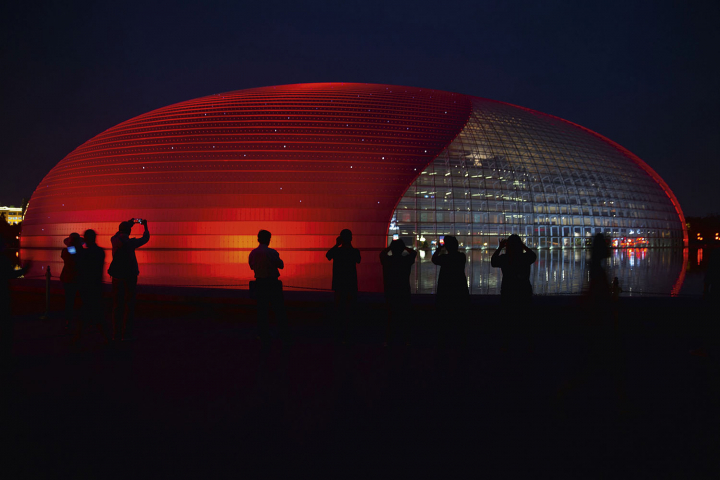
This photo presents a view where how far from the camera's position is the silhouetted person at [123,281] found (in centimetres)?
617

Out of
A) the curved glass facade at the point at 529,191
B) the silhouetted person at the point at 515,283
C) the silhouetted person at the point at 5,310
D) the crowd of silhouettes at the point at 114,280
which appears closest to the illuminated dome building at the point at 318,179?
the curved glass facade at the point at 529,191

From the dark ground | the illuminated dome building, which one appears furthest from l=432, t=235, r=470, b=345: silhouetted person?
the illuminated dome building

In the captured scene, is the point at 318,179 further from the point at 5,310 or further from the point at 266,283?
the point at 5,310

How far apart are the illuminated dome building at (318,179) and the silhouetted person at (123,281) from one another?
600 inches

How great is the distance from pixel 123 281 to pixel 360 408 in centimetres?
425

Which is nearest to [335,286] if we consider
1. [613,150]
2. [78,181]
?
[78,181]

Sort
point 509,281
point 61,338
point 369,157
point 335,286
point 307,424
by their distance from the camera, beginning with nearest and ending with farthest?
1. point 307,424
2. point 509,281
3. point 335,286
4. point 61,338
5. point 369,157

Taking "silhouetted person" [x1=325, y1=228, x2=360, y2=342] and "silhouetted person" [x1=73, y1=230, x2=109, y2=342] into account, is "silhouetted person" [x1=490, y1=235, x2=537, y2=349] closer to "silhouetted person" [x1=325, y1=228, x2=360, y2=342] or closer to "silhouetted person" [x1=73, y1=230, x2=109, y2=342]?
"silhouetted person" [x1=325, y1=228, x2=360, y2=342]

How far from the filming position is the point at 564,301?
747 cm

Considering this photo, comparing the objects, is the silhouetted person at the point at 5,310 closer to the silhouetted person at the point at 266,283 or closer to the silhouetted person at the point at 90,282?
the silhouetted person at the point at 90,282

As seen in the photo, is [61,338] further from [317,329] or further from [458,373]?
[458,373]

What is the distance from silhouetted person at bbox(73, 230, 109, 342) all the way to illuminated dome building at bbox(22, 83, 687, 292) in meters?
15.3

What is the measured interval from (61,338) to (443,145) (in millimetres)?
26051

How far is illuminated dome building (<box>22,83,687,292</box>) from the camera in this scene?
26141 mm
